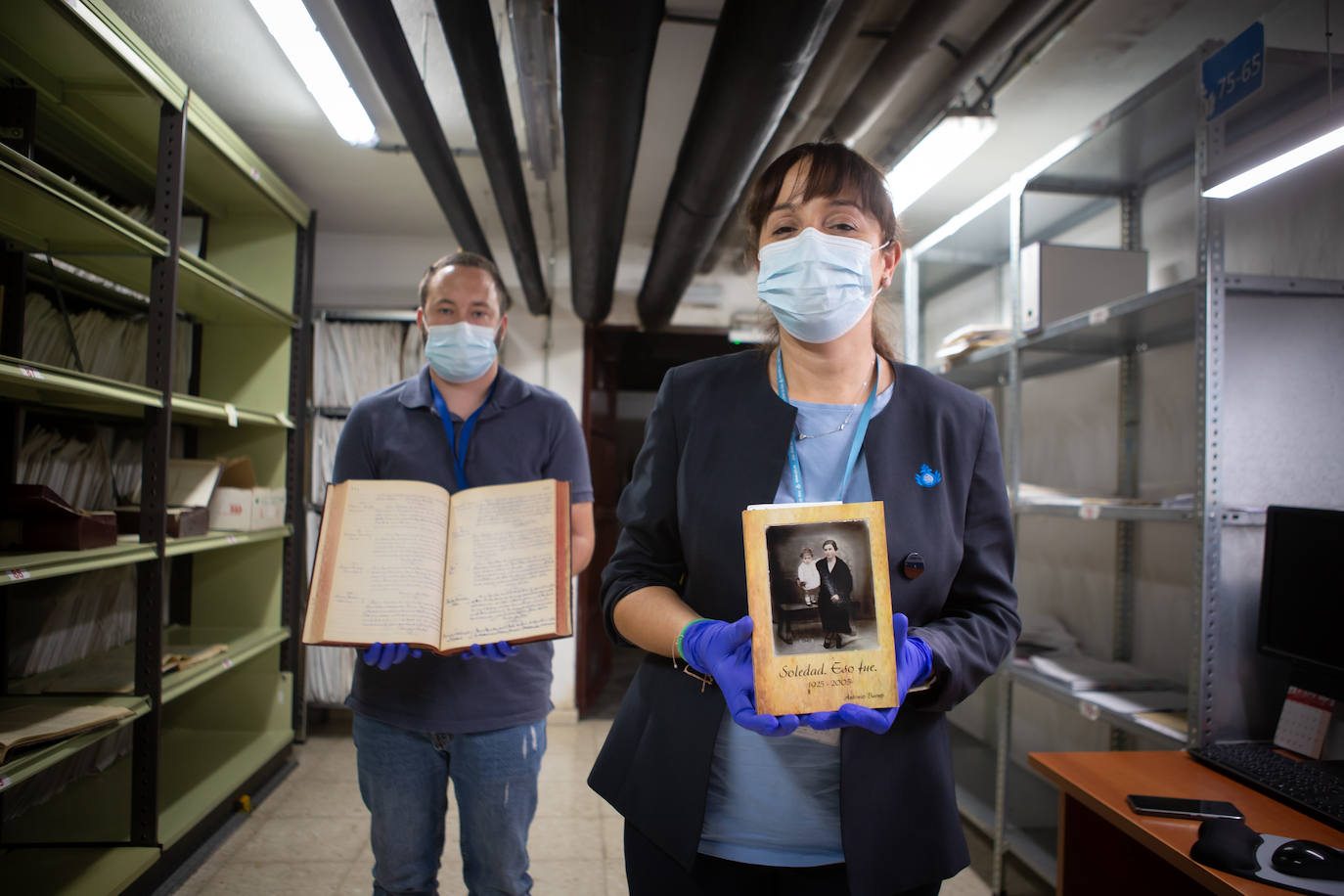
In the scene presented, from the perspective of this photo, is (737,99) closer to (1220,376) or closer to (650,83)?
(650,83)

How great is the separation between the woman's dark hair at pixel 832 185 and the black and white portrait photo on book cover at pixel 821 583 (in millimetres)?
380

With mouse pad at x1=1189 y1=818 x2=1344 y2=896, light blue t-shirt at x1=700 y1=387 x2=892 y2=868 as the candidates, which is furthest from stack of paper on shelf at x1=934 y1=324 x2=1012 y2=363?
light blue t-shirt at x1=700 y1=387 x2=892 y2=868

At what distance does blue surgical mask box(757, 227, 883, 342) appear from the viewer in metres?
0.96

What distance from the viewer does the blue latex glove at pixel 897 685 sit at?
743 millimetres

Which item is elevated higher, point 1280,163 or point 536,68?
point 536,68

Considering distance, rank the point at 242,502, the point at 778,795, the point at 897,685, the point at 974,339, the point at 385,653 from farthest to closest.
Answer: the point at 242,502, the point at 974,339, the point at 385,653, the point at 778,795, the point at 897,685

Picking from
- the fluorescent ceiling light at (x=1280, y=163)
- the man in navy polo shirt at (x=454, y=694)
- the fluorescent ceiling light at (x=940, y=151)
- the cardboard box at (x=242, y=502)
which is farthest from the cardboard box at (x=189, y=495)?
the fluorescent ceiling light at (x=1280, y=163)

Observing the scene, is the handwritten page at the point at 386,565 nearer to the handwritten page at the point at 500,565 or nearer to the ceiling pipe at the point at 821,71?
the handwritten page at the point at 500,565

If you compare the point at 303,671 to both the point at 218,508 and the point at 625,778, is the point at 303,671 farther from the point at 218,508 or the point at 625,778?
the point at 625,778

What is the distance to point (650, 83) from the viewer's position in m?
2.67

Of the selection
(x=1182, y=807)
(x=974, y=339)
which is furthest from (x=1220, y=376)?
(x=974, y=339)

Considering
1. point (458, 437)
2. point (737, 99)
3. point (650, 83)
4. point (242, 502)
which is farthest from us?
point (242, 502)

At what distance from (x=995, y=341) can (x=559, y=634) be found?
222cm

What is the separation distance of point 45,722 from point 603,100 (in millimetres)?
2142
